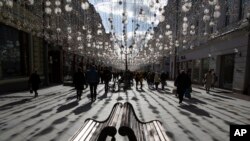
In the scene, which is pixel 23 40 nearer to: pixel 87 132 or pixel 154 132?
pixel 87 132

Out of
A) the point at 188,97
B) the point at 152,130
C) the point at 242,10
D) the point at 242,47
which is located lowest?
the point at 188,97

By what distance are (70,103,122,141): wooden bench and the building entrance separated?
1908 centimetres

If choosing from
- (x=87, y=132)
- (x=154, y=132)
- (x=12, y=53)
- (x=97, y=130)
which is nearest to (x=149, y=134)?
(x=154, y=132)

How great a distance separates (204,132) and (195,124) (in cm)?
91

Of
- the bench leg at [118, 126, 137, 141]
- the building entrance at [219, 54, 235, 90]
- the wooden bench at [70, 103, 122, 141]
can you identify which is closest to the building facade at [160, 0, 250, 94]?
the building entrance at [219, 54, 235, 90]

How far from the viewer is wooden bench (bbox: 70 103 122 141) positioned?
10.7 ft

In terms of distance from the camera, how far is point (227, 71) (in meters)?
22.9

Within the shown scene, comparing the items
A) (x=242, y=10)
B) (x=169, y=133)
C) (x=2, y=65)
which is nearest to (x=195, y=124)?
(x=169, y=133)

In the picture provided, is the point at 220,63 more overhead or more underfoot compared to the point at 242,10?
more underfoot

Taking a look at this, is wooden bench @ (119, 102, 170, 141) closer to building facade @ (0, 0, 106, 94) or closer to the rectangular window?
building facade @ (0, 0, 106, 94)

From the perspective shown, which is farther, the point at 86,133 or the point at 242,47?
the point at 242,47

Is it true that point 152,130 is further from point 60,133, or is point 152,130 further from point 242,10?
point 242,10

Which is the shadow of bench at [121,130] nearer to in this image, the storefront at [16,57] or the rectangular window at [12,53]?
the storefront at [16,57]

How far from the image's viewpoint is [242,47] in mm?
19156
